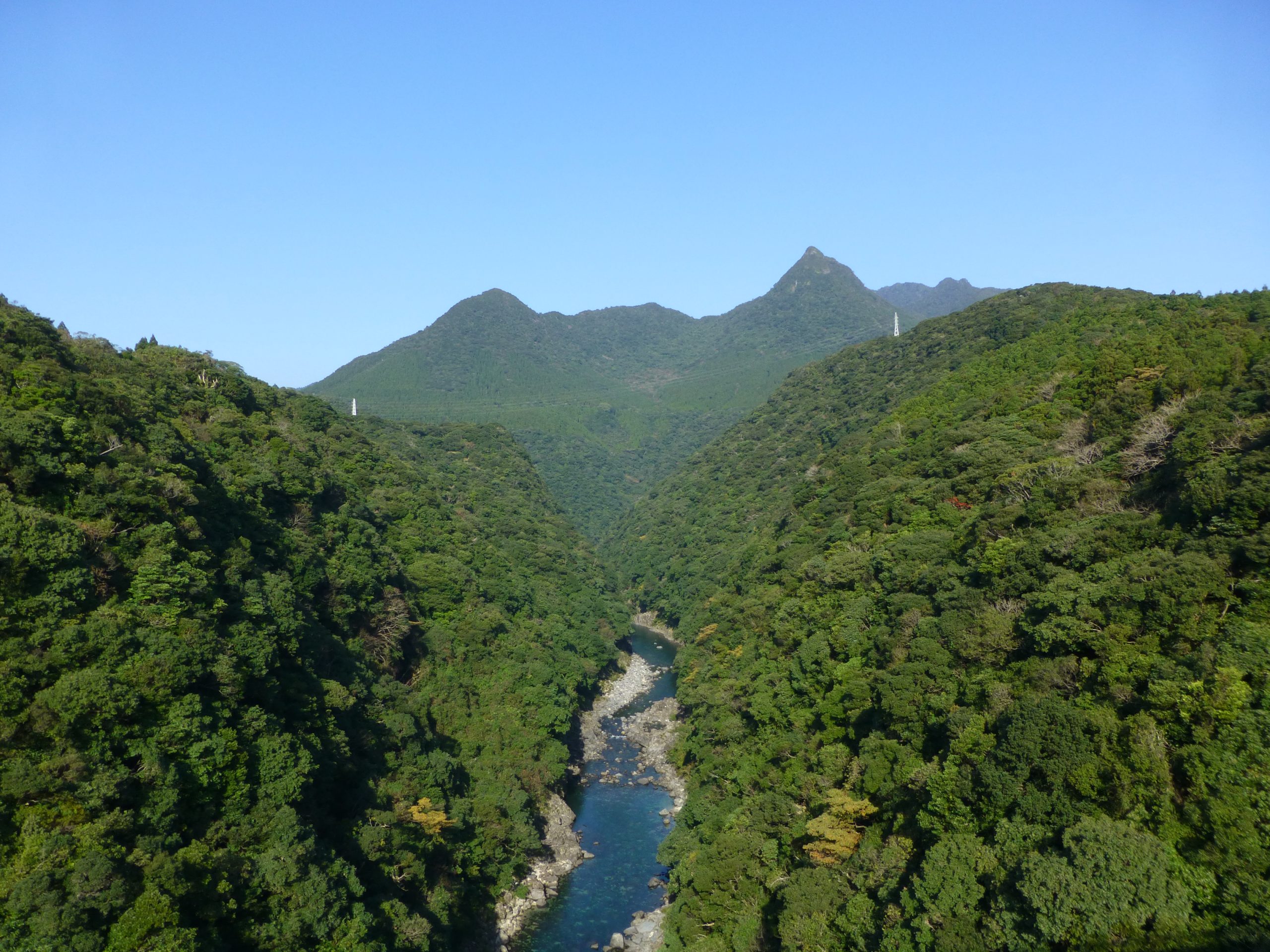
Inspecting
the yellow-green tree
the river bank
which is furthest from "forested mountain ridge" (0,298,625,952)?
the yellow-green tree

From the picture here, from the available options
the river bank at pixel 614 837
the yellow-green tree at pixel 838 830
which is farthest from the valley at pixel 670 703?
the river bank at pixel 614 837

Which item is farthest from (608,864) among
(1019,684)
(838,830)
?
(1019,684)

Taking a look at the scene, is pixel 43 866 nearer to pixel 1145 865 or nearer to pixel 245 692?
pixel 245 692

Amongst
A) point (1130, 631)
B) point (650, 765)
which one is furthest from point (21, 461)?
point (650, 765)

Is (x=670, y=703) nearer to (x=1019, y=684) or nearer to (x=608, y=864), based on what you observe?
(x=608, y=864)

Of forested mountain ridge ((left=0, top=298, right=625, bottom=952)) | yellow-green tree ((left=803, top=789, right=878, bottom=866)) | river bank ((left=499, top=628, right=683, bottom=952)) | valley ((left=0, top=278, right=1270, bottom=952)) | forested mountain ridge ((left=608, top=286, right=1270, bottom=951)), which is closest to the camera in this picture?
forested mountain ridge ((left=608, top=286, right=1270, bottom=951))

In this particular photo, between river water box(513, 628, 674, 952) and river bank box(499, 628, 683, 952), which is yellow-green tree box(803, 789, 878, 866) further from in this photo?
river water box(513, 628, 674, 952)
